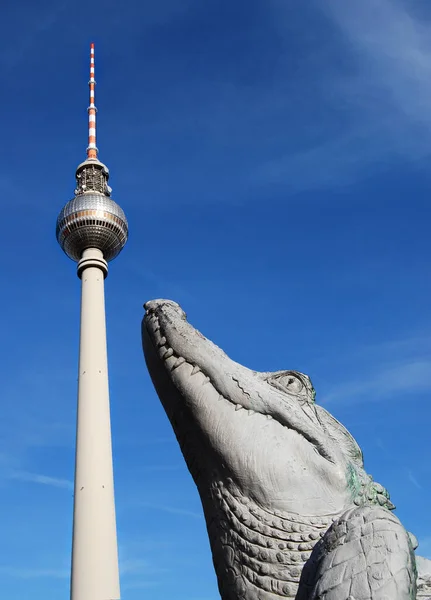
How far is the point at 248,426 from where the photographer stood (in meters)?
3.39

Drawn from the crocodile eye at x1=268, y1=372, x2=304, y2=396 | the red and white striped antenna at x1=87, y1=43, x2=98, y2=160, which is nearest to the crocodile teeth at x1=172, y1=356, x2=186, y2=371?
the crocodile eye at x1=268, y1=372, x2=304, y2=396

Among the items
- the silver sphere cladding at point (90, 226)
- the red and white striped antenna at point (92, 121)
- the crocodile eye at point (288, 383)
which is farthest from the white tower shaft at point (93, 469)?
the crocodile eye at point (288, 383)

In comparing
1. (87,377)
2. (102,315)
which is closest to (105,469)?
(87,377)

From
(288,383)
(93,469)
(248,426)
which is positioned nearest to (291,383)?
(288,383)

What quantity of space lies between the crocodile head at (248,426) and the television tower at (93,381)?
28850 millimetres

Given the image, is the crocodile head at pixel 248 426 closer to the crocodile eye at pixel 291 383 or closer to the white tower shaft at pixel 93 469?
the crocodile eye at pixel 291 383

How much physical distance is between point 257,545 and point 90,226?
42.2 metres

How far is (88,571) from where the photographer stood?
3325cm

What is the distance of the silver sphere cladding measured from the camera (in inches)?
1751

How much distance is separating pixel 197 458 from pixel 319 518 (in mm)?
619

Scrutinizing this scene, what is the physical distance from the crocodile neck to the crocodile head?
47mm

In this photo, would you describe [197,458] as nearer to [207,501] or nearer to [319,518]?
[207,501]

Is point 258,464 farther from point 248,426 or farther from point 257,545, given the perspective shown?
point 257,545

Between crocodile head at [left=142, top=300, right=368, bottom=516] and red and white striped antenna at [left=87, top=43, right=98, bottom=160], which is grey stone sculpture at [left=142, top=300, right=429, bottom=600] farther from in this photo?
red and white striped antenna at [left=87, top=43, right=98, bottom=160]
